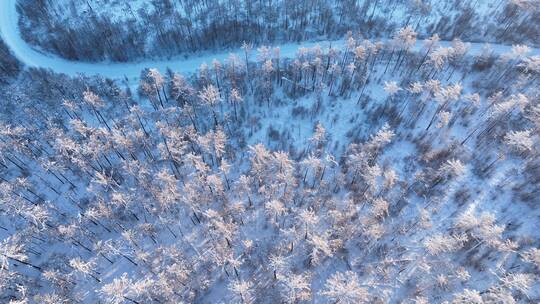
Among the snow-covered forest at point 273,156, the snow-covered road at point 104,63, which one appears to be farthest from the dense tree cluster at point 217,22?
the snow-covered road at point 104,63

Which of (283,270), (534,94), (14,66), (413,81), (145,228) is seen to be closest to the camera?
(283,270)

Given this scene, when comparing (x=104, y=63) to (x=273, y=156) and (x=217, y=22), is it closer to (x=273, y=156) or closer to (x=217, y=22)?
(x=217, y=22)

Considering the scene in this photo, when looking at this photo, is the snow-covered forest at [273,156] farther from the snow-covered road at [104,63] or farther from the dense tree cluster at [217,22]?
the snow-covered road at [104,63]

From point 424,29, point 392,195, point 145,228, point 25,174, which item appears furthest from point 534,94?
point 25,174

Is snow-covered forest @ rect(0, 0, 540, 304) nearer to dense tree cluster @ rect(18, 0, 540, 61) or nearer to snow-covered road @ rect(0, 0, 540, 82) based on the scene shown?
dense tree cluster @ rect(18, 0, 540, 61)

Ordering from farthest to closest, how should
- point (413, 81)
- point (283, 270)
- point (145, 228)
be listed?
point (413, 81)
point (145, 228)
point (283, 270)

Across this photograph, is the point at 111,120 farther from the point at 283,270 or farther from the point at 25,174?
the point at 283,270

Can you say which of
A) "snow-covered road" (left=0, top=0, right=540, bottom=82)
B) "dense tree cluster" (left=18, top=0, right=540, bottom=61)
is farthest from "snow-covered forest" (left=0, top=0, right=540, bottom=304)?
"snow-covered road" (left=0, top=0, right=540, bottom=82)
